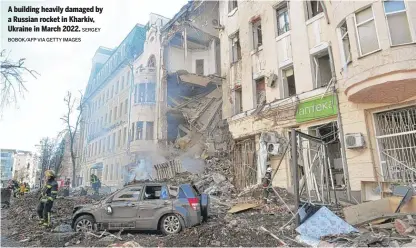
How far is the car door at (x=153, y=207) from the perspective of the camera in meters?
8.40

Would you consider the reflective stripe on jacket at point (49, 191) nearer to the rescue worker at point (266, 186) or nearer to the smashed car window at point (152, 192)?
the smashed car window at point (152, 192)

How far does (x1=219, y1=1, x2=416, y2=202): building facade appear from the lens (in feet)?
29.6

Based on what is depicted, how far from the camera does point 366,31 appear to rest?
9680mm

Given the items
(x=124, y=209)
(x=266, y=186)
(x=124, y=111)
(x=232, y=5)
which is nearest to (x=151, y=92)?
(x=124, y=111)

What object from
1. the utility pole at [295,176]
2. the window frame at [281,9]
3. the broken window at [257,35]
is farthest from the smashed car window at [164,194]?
the broken window at [257,35]

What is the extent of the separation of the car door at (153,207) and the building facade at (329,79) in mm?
6034

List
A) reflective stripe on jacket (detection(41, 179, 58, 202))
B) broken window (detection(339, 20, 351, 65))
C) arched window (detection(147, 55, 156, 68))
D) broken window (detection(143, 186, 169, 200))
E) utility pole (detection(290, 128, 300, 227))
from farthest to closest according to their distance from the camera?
arched window (detection(147, 55, 156, 68)) → broken window (detection(339, 20, 351, 65)) → reflective stripe on jacket (detection(41, 179, 58, 202)) → broken window (detection(143, 186, 169, 200)) → utility pole (detection(290, 128, 300, 227))

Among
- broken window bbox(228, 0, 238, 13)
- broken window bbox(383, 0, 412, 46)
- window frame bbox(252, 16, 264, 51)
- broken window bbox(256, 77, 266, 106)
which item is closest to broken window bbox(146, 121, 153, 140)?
broken window bbox(228, 0, 238, 13)

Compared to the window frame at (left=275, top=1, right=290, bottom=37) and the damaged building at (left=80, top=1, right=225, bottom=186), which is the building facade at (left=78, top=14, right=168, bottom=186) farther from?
the window frame at (left=275, top=1, right=290, bottom=37)

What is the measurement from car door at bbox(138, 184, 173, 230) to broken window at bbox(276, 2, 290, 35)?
10.3m

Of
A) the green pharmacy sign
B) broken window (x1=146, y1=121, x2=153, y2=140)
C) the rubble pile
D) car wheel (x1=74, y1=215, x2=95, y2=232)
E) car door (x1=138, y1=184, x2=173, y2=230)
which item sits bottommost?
the rubble pile

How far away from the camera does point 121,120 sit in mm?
30734

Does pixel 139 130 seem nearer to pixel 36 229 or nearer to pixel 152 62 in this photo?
pixel 152 62

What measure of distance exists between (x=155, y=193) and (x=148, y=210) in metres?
0.56
